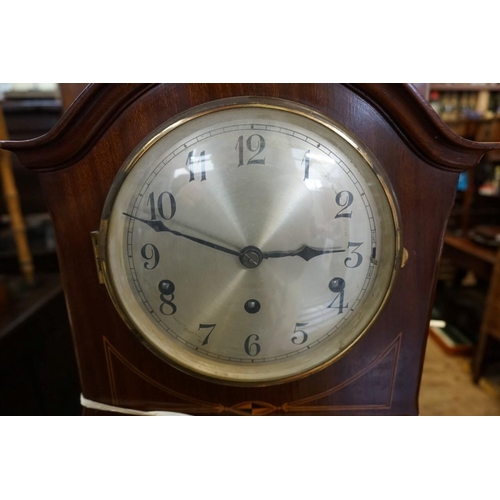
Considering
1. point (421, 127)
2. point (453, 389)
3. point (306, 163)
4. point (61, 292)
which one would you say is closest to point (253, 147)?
point (306, 163)

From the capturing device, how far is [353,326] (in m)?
0.54

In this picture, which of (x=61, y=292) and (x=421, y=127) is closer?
(x=421, y=127)

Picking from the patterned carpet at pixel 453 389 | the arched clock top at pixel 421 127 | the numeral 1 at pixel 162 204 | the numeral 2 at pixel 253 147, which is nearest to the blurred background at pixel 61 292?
the patterned carpet at pixel 453 389

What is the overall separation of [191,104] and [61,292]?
836mm

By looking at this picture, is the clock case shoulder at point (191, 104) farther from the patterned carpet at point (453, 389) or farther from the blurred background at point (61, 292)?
the patterned carpet at point (453, 389)

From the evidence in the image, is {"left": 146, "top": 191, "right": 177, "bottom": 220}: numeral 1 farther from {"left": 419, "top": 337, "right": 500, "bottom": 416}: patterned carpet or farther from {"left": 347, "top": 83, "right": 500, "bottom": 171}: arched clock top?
{"left": 419, "top": 337, "right": 500, "bottom": 416}: patterned carpet

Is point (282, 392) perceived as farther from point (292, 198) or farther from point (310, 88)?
point (310, 88)

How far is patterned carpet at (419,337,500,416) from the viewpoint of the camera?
3.38 ft

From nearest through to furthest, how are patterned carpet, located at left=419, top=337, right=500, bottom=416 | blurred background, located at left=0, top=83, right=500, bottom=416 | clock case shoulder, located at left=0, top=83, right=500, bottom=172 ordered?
clock case shoulder, located at left=0, top=83, right=500, bottom=172, blurred background, located at left=0, top=83, right=500, bottom=416, patterned carpet, located at left=419, top=337, right=500, bottom=416

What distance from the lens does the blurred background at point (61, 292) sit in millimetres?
853

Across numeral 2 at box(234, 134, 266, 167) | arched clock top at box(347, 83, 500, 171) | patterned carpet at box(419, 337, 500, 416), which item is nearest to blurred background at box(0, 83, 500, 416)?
patterned carpet at box(419, 337, 500, 416)

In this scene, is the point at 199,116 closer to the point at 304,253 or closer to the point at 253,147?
the point at 253,147

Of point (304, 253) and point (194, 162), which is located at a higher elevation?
point (194, 162)

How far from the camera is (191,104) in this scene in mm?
461
